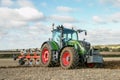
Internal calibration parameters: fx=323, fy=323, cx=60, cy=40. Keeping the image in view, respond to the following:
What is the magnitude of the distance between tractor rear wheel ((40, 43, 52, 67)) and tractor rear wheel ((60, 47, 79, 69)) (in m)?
1.49

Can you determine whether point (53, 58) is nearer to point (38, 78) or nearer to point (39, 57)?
point (39, 57)

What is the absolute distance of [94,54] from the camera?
69.8ft

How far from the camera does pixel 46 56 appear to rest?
79.5 feet

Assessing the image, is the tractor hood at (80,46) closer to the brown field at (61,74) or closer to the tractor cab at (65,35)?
the tractor cab at (65,35)

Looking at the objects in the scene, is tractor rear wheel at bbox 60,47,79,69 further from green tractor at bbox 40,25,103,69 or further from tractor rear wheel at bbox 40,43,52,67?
tractor rear wheel at bbox 40,43,52,67

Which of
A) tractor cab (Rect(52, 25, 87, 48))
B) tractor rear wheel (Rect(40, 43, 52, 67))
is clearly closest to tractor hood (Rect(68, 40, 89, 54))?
tractor cab (Rect(52, 25, 87, 48))

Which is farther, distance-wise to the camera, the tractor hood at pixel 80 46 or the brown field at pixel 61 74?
the tractor hood at pixel 80 46

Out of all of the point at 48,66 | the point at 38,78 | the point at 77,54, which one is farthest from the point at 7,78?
the point at 48,66

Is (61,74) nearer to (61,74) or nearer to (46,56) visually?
(61,74)

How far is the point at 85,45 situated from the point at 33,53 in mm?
6417

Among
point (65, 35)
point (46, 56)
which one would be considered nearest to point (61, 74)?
point (65, 35)

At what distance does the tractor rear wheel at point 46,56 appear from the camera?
23.0 meters

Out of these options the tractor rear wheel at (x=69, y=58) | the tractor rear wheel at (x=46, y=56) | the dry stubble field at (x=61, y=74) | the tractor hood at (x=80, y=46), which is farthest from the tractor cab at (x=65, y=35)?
the dry stubble field at (x=61, y=74)

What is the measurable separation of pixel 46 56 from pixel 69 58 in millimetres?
3350
